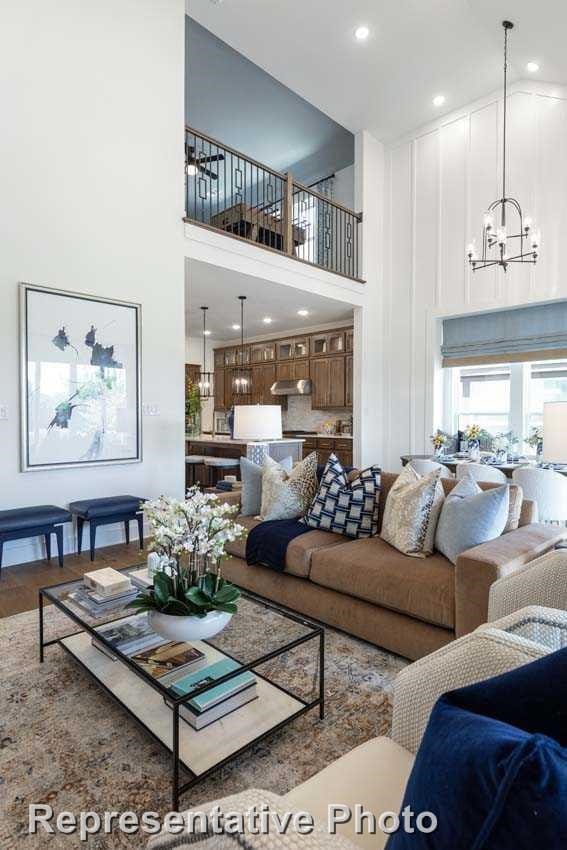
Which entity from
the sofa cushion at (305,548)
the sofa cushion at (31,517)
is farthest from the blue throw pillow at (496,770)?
the sofa cushion at (31,517)

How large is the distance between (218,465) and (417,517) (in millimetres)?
4638

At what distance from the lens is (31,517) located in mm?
3625

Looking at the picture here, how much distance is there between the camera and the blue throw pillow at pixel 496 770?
1.55 ft

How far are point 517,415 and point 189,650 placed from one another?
5.62 meters

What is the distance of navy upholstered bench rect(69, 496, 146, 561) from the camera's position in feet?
13.0

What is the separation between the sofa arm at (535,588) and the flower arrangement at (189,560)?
0.96m

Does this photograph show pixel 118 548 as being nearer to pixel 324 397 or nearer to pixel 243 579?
pixel 243 579

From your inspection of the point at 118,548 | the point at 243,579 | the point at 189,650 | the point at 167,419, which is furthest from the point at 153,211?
the point at 189,650

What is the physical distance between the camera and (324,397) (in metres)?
8.41

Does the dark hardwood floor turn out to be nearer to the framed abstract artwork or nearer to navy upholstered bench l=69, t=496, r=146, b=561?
navy upholstered bench l=69, t=496, r=146, b=561

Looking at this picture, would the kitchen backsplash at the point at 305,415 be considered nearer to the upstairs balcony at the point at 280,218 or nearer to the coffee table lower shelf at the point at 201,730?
the upstairs balcony at the point at 280,218

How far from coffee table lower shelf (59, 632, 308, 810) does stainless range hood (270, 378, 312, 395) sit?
22.7 ft

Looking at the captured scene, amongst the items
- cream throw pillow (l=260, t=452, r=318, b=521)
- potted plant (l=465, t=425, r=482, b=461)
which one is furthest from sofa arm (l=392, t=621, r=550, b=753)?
potted plant (l=465, t=425, r=482, b=461)

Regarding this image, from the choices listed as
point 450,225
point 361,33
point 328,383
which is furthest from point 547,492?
point 361,33
